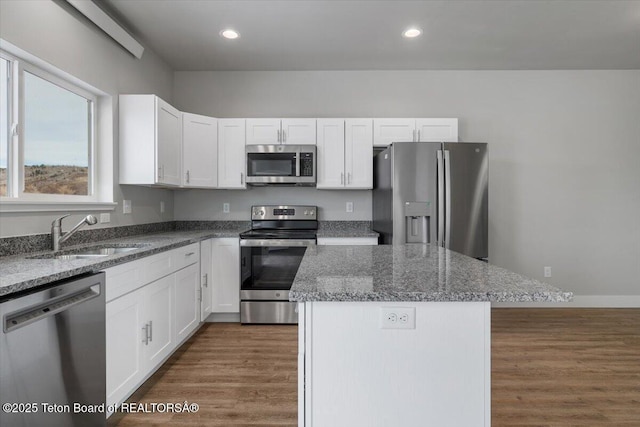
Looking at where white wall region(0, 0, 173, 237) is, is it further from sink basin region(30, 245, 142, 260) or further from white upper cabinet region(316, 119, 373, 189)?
white upper cabinet region(316, 119, 373, 189)

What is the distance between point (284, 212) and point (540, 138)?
10.00 ft

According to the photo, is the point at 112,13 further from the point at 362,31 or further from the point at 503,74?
the point at 503,74

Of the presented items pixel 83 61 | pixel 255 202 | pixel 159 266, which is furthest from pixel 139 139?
pixel 255 202

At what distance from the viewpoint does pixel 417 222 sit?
A: 10.3 feet

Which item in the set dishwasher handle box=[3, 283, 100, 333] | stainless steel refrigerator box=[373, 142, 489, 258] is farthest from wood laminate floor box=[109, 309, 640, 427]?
stainless steel refrigerator box=[373, 142, 489, 258]

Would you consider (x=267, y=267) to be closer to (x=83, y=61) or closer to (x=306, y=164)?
(x=306, y=164)

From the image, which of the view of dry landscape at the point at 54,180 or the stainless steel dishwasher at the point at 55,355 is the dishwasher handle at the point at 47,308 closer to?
the stainless steel dishwasher at the point at 55,355

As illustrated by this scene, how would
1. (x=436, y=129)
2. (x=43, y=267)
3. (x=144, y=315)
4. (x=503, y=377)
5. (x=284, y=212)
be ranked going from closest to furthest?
1. (x=43, y=267)
2. (x=144, y=315)
3. (x=503, y=377)
4. (x=436, y=129)
5. (x=284, y=212)

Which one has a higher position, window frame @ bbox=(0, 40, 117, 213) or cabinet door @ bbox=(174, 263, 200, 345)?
window frame @ bbox=(0, 40, 117, 213)

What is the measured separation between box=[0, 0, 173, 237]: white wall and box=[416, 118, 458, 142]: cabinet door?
9.07 ft

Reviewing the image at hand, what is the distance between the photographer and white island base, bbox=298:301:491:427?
44.3 inches

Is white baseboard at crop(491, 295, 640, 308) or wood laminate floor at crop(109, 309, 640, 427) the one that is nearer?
wood laminate floor at crop(109, 309, 640, 427)

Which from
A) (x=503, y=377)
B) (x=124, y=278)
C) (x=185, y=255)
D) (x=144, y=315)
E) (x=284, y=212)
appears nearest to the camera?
(x=124, y=278)

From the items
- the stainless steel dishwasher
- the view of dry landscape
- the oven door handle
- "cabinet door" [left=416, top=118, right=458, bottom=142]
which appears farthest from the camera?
"cabinet door" [left=416, top=118, right=458, bottom=142]
